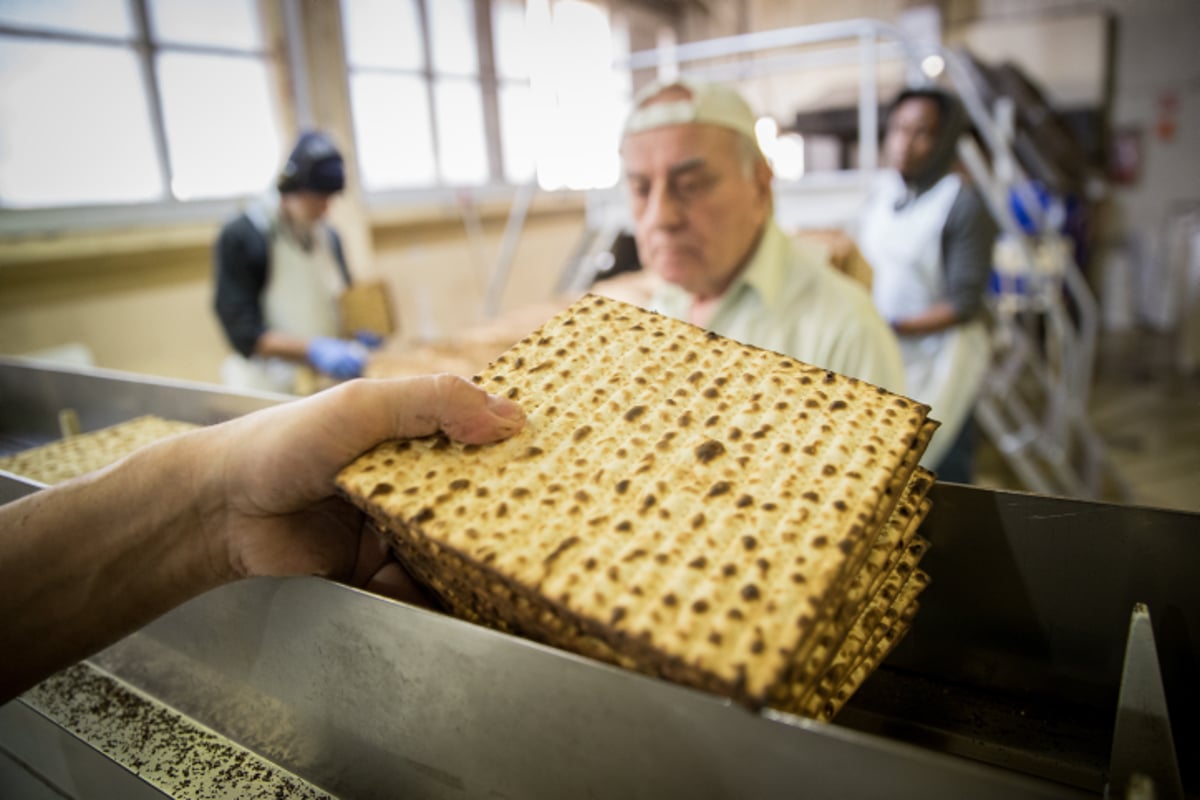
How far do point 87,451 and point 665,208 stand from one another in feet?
4.03

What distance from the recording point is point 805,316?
1.53 meters

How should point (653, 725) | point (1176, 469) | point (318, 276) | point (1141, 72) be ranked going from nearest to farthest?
point (653, 725) → point (318, 276) → point (1176, 469) → point (1141, 72)

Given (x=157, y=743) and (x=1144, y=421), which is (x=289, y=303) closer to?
(x=157, y=743)

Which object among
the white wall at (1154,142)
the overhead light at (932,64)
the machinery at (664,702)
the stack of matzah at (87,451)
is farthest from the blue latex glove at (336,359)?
the white wall at (1154,142)

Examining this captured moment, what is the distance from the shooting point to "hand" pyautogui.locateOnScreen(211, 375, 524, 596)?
0.71 metres

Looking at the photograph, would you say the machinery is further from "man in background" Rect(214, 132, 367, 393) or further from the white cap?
"man in background" Rect(214, 132, 367, 393)

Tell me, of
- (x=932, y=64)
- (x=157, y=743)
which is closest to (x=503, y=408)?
(x=157, y=743)

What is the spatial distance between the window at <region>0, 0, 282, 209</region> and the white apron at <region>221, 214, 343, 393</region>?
1.28 meters

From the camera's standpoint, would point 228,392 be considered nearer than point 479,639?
No

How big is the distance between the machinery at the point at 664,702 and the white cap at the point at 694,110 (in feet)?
3.19

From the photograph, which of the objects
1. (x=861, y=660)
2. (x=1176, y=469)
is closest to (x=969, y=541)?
(x=861, y=660)

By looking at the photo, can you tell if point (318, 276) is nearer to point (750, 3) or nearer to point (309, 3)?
point (309, 3)

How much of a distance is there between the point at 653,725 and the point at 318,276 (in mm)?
3363

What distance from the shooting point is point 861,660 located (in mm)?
694
